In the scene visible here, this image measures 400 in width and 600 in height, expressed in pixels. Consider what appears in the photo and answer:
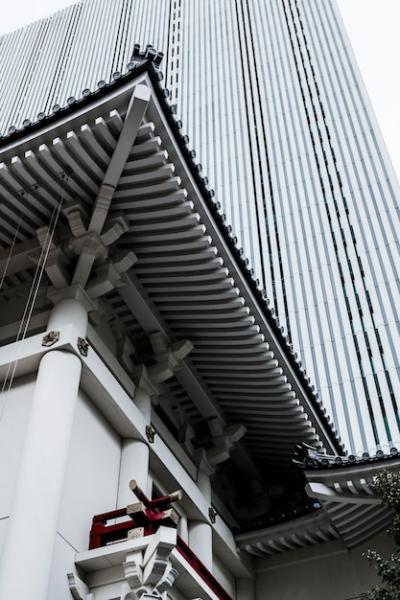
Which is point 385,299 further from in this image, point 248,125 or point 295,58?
point 295,58

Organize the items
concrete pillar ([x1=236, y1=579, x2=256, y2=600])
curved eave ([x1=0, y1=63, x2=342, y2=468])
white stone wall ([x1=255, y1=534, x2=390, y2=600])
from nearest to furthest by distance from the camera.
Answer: curved eave ([x1=0, y1=63, x2=342, y2=468]), white stone wall ([x1=255, y1=534, x2=390, y2=600]), concrete pillar ([x1=236, y1=579, x2=256, y2=600])

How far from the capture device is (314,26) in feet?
120

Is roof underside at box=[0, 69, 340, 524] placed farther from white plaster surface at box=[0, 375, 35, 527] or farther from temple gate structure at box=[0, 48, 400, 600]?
white plaster surface at box=[0, 375, 35, 527]

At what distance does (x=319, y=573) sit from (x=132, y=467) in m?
3.99

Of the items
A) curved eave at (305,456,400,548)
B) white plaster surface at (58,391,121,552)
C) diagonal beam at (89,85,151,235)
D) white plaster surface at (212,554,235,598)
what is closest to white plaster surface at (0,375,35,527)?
white plaster surface at (58,391,121,552)

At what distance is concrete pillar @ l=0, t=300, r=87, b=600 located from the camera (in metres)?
6.22

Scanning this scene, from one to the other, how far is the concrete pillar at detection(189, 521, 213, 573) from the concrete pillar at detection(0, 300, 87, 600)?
141 inches

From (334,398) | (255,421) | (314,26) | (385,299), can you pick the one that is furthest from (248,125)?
(255,421)

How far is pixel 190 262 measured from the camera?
9406 millimetres

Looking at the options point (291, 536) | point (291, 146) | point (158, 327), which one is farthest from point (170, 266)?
point (291, 146)

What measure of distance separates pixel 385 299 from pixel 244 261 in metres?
15.3

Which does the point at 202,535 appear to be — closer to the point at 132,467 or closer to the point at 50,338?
the point at 132,467

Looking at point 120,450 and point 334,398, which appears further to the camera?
point 334,398

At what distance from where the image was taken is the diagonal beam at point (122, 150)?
7.92m
